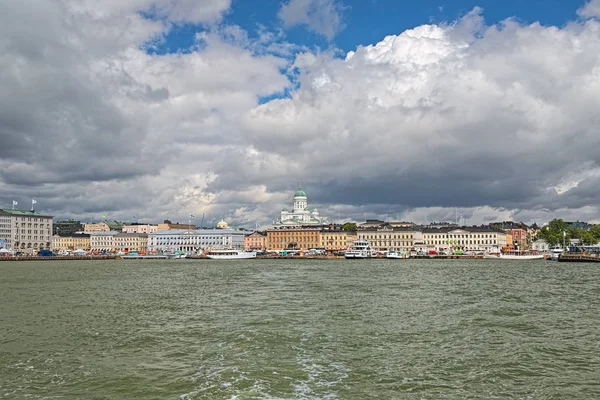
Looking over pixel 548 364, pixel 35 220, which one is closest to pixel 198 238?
pixel 35 220

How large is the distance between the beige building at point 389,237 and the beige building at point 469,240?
16.8ft

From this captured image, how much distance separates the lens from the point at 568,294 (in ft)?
111

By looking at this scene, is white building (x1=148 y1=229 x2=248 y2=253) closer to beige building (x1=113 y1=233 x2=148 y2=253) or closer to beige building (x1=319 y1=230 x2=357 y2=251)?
beige building (x1=113 y1=233 x2=148 y2=253)

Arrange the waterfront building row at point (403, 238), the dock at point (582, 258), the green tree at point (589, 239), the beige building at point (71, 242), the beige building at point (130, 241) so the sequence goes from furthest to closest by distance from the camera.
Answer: the beige building at point (71, 242) → the beige building at point (130, 241) → the waterfront building row at point (403, 238) → the green tree at point (589, 239) → the dock at point (582, 258)

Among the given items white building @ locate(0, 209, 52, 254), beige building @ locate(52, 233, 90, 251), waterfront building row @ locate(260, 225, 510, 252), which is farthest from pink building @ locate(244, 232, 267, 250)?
white building @ locate(0, 209, 52, 254)

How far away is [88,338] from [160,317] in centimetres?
534

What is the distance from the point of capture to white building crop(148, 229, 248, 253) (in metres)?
184

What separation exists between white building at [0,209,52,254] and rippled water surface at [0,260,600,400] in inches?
6132

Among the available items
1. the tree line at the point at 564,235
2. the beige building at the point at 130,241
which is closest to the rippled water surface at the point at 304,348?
the tree line at the point at 564,235

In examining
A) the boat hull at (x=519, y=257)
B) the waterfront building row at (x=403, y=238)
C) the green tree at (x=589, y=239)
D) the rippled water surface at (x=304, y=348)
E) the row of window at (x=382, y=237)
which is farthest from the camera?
the row of window at (x=382, y=237)

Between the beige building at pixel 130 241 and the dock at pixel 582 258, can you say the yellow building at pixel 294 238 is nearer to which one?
the beige building at pixel 130 241

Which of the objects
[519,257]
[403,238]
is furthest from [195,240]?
[519,257]

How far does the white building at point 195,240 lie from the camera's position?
183500 mm

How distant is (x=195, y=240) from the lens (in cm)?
18562
